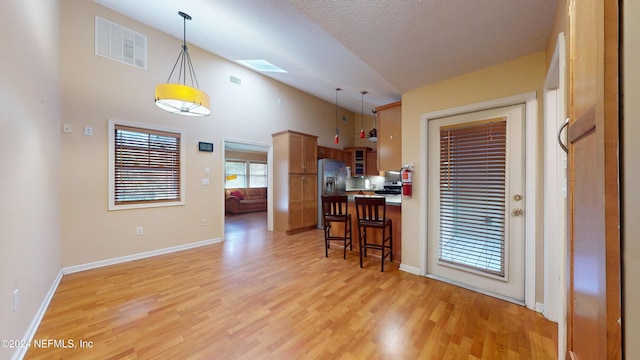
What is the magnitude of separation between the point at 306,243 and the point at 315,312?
2.30 meters

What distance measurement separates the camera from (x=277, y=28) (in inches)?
106

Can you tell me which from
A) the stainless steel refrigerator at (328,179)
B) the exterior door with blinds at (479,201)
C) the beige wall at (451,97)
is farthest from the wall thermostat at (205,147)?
the exterior door with blinds at (479,201)

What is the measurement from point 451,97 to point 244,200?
7.24 m

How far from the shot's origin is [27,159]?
1838 millimetres

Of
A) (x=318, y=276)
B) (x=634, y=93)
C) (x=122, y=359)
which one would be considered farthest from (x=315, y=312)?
(x=634, y=93)

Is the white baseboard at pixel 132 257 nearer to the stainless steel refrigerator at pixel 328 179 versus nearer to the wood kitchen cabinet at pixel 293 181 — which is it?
the wood kitchen cabinet at pixel 293 181

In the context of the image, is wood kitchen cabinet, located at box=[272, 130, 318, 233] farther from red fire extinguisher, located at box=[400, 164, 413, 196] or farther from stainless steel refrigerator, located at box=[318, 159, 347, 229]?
red fire extinguisher, located at box=[400, 164, 413, 196]

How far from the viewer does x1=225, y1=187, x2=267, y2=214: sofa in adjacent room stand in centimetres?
788

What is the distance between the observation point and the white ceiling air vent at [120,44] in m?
3.20

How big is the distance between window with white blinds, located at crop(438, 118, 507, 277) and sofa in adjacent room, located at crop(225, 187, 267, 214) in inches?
263

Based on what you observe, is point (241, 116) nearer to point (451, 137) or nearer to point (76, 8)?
point (76, 8)

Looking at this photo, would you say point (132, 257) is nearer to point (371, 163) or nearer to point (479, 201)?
point (479, 201)

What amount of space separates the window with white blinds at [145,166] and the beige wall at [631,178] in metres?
4.55

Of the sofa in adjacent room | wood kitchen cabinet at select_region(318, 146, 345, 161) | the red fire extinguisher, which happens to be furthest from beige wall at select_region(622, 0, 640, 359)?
the sofa in adjacent room
